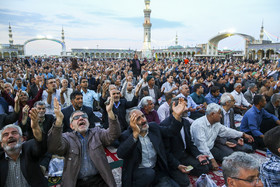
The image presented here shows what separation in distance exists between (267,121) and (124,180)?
342cm

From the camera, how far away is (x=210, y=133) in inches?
141

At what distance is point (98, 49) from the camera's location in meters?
75.6

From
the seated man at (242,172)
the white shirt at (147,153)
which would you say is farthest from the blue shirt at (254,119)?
the seated man at (242,172)

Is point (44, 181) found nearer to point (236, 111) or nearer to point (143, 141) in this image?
point (143, 141)

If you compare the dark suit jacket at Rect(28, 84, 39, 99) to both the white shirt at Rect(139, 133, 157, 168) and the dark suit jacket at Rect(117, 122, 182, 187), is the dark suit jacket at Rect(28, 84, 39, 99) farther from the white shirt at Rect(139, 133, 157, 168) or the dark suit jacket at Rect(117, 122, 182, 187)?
the white shirt at Rect(139, 133, 157, 168)

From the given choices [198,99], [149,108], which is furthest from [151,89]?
[149,108]

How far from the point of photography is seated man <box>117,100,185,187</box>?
2.58 m

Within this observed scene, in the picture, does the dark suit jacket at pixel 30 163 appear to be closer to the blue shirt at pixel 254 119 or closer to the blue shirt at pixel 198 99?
the blue shirt at pixel 254 119

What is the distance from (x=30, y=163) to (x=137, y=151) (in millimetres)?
1305

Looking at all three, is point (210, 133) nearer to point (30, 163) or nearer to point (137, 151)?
point (137, 151)

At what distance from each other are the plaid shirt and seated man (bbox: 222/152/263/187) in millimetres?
572

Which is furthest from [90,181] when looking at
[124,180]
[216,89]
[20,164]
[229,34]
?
[229,34]

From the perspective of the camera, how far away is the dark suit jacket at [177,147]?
2951 millimetres

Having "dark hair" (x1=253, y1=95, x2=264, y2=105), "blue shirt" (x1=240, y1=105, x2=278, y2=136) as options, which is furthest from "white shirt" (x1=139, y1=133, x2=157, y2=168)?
"dark hair" (x1=253, y1=95, x2=264, y2=105)
